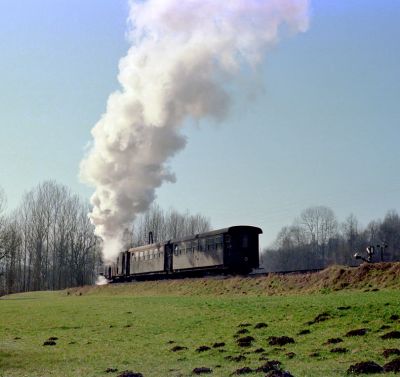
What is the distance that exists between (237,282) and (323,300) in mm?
11028

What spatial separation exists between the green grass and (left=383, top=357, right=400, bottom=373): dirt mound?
76 centimetres

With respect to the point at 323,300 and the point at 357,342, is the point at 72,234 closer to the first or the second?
the point at 323,300

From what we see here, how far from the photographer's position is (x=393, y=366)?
11.2 metres

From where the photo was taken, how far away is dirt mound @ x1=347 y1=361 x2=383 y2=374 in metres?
11.1

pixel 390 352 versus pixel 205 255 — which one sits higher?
pixel 205 255

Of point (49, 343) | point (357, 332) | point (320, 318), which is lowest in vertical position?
point (49, 343)

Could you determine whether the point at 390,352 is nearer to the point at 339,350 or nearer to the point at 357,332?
the point at 339,350

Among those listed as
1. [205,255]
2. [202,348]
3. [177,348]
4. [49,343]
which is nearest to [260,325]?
[202,348]

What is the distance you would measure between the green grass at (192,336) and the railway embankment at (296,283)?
1564 mm

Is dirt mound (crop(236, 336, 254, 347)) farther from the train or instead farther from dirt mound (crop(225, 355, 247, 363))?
the train

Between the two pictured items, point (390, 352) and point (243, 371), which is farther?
point (390, 352)

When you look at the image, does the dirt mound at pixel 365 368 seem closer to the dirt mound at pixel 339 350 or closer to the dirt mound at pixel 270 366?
the dirt mound at pixel 270 366

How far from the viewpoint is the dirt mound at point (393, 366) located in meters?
11.1

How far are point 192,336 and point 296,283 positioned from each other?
11585mm
